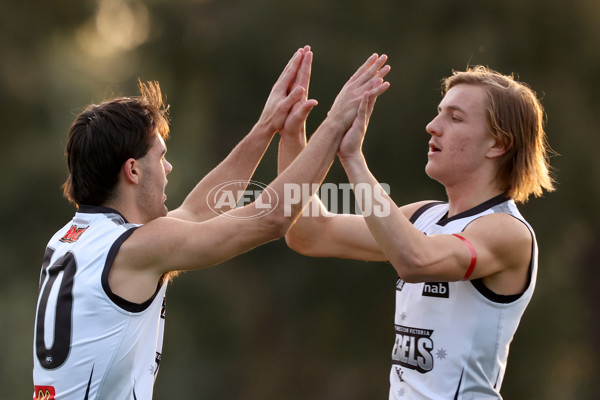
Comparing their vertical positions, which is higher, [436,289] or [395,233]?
[395,233]

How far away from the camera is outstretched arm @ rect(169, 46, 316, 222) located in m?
3.52

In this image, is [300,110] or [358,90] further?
[300,110]

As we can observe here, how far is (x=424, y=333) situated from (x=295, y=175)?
88 cm

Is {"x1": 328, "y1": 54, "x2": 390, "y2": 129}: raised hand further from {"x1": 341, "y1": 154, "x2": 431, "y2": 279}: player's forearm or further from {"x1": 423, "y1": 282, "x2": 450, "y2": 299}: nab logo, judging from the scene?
{"x1": 423, "y1": 282, "x2": 450, "y2": 299}: nab logo

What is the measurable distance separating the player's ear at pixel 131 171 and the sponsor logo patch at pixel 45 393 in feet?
2.87

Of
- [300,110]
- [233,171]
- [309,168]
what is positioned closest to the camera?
[309,168]

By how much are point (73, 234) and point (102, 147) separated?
376 millimetres

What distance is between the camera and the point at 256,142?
12.0 ft

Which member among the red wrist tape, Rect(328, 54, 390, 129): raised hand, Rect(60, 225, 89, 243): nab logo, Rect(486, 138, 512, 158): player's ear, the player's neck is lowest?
the red wrist tape

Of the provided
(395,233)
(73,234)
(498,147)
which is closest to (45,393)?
(73,234)

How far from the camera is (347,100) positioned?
310cm

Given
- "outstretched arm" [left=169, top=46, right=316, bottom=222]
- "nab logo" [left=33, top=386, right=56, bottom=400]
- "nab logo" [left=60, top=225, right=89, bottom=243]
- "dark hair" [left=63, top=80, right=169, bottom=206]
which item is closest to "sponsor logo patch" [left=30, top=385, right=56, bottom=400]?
"nab logo" [left=33, top=386, right=56, bottom=400]

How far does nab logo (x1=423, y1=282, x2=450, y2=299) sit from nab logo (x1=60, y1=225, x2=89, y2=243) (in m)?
1.47

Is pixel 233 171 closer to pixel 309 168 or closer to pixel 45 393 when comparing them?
pixel 309 168
